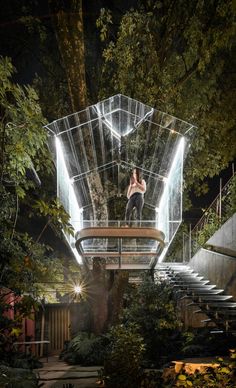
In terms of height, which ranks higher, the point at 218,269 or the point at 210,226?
the point at 210,226

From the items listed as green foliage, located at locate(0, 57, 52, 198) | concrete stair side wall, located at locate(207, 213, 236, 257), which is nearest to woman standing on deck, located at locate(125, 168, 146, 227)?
concrete stair side wall, located at locate(207, 213, 236, 257)

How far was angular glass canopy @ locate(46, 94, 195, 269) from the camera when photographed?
11109 mm

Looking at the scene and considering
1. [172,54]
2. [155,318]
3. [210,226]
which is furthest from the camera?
[210,226]

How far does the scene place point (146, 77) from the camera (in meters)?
14.1

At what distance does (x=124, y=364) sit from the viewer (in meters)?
9.67

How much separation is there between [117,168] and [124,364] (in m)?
5.76

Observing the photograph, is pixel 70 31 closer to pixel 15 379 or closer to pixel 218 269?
pixel 218 269

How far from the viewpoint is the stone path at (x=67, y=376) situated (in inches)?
474

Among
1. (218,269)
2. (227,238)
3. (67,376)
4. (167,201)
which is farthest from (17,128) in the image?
(67,376)

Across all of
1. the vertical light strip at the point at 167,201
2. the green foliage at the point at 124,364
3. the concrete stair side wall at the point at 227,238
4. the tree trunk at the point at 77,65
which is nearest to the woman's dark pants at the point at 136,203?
the vertical light strip at the point at 167,201

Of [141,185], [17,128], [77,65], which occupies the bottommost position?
[141,185]

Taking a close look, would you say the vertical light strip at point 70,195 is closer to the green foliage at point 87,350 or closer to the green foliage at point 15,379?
the green foliage at point 15,379

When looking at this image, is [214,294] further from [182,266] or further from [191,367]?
[182,266]

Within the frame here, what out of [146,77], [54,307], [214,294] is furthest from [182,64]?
[54,307]
